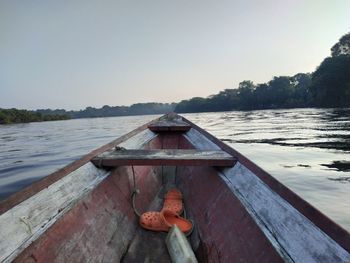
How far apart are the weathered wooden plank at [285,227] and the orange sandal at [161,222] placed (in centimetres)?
88

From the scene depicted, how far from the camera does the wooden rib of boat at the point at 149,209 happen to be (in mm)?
1535

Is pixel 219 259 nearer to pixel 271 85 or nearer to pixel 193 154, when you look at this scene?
pixel 193 154

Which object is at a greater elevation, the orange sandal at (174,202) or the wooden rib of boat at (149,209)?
the wooden rib of boat at (149,209)

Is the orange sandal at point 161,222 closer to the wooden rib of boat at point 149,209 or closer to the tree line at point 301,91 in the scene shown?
the wooden rib of boat at point 149,209

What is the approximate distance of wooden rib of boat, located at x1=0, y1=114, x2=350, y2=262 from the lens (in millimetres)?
1535

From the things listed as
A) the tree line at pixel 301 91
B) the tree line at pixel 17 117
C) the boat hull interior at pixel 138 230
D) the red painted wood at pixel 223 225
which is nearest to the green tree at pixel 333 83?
the tree line at pixel 301 91

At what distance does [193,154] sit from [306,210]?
1748mm

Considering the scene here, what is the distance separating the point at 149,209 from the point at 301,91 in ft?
293

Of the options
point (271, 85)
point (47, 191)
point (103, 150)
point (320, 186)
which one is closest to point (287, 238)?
point (47, 191)

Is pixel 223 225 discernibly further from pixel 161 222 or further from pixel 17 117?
pixel 17 117

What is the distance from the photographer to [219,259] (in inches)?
86.1

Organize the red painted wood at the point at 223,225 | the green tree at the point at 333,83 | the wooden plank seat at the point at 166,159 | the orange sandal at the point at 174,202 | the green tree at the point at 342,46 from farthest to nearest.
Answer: the green tree at the point at 342,46
the green tree at the point at 333,83
the orange sandal at the point at 174,202
the wooden plank seat at the point at 166,159
the red painted wood at the point at 223,225

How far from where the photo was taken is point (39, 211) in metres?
1.91

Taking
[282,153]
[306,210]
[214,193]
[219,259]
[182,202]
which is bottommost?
[282,153]
